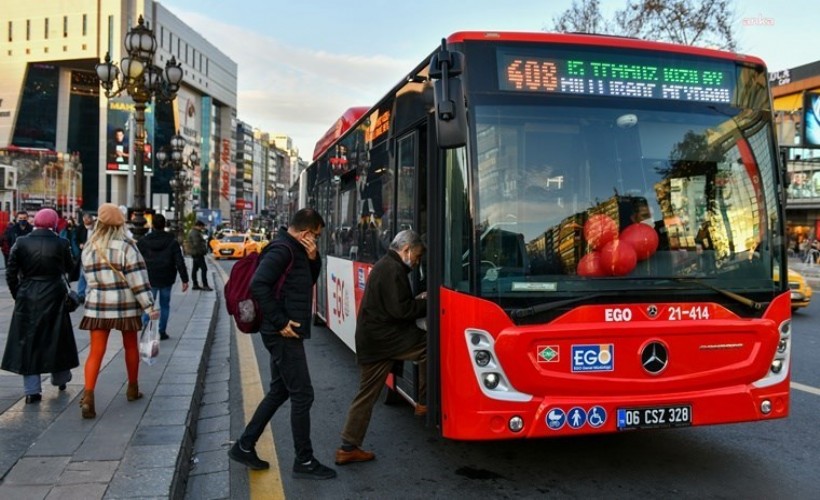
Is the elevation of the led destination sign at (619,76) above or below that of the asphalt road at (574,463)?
above

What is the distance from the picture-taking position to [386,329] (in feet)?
15.1

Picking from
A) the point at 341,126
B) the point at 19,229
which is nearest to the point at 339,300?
the point at 341,126

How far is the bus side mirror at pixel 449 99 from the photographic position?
3.86 m

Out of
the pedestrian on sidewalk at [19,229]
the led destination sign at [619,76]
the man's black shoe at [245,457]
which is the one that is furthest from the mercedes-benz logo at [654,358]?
the pedestrian on sidewalk at [19,229]

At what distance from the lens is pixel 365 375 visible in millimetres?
4688

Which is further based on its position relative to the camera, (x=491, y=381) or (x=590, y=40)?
(x=590, y=40)

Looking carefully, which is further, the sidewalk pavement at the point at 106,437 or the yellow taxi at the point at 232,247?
the yellow taxi at the point at 232,247

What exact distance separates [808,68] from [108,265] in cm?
5515

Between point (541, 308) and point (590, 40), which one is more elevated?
point (590, 40)

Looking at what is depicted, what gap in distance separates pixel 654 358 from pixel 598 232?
837 mm

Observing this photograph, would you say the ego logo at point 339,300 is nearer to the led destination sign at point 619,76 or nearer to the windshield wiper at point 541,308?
the windshield wiper at point 541,308

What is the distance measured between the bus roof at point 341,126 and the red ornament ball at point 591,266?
11.8 feet

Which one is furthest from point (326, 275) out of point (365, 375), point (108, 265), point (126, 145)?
point (126, 145)

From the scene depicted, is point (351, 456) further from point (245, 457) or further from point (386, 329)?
point (386, 329)
